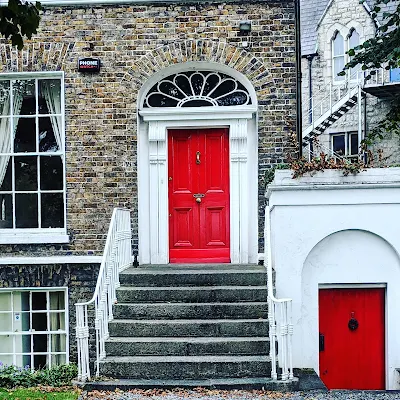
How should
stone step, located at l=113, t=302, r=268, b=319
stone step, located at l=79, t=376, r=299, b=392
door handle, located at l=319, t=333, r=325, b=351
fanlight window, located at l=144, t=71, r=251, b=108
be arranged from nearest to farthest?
stone step, located at l=79, t=376, r=299, b=392 < stone step, located at l=113, t=302, r=268, b=319 < door handle, located at l=319, t=333, r=325, b=351 < fanlight window, located at l=144, t=71, r=251, b=108

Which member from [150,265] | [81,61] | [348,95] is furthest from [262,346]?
[348,95]

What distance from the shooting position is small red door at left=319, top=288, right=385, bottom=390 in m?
9.50

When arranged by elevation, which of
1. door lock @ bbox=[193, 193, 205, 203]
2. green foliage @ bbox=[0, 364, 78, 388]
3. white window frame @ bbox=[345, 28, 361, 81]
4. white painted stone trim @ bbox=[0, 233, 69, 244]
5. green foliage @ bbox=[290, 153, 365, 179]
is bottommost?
green foliage @ bbox=[0, 364, 78, 388]

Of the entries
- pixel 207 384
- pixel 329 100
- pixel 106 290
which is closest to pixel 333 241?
pixel 207 384

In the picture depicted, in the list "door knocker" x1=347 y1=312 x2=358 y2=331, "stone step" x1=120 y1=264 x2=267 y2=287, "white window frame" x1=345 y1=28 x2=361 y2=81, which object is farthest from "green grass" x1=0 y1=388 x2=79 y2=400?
"white window frame" x1=345 y1=28 x2=361 y2=81

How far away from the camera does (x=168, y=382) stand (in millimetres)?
8195

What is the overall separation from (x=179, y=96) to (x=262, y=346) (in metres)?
4.20

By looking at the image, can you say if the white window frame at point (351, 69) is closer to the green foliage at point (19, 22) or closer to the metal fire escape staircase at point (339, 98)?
the metal fire escape staircase at point (339, 98)

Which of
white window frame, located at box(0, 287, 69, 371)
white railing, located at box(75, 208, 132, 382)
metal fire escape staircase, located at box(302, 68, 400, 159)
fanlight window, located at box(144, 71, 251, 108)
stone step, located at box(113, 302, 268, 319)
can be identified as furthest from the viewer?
metal fire escape staircase, located at box(302, 68, 400, 159)

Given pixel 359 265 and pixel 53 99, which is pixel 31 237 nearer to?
pixel 53 99

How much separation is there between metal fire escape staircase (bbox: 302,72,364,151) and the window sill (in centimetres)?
1034

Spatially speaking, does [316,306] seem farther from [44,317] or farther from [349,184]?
[44,317]

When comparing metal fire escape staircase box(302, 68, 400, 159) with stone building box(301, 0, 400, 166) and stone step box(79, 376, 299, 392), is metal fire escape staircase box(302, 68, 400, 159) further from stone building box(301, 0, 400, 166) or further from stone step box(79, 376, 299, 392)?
stone step box(79, 376, 299, 392)

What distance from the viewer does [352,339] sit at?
Answer: 31.3 ft
